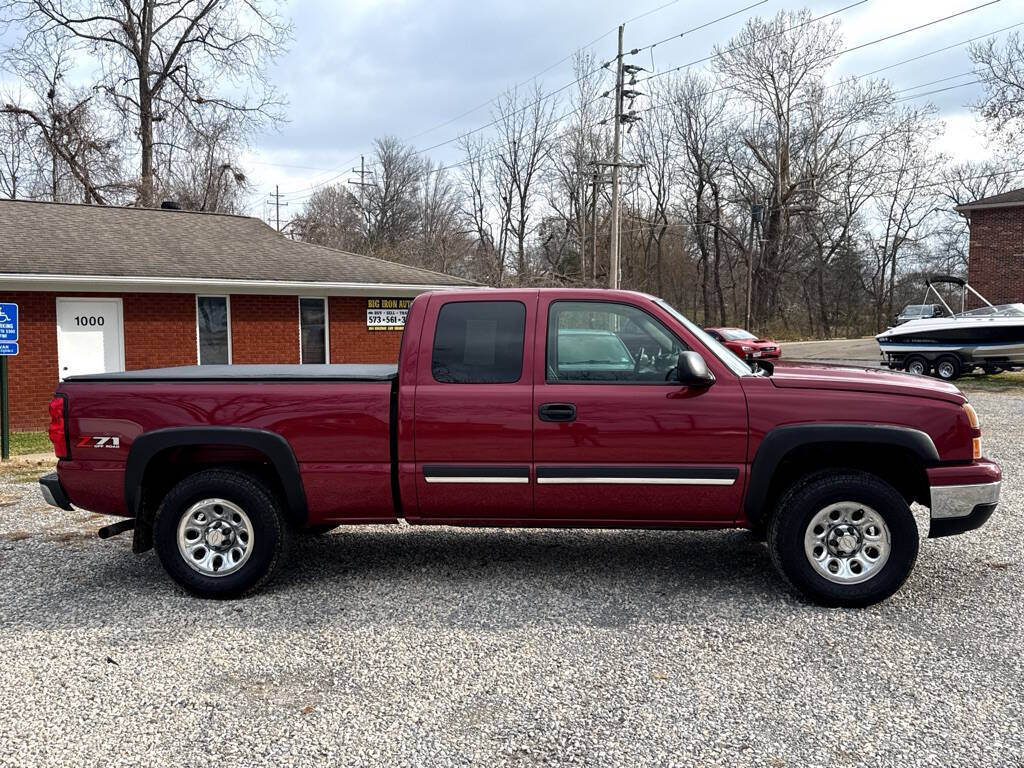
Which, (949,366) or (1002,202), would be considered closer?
(949,366)

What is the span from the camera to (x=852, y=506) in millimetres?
4477

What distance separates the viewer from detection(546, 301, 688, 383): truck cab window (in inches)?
181

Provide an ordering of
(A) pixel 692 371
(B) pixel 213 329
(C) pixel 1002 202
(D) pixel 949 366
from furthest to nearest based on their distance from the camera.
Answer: (C) pixel 1002 202, (D) pixel 949 366, (B) pixel 213 329, (A) pixel 692 371

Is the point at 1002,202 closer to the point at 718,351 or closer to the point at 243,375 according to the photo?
the point at 718,351

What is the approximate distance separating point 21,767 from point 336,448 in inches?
84.1

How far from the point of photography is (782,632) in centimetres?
419

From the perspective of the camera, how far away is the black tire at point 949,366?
1933cm

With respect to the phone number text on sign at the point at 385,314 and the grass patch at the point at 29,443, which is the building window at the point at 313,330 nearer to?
the phone number text on sign at the point at 385,314

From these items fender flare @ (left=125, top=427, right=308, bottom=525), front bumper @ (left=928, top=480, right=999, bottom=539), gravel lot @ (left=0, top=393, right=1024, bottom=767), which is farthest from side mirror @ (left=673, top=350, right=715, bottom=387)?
fender flare @ (left=125, top=427, right=308, bottom=525)

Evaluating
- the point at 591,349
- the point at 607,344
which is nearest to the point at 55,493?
the point at 591,349

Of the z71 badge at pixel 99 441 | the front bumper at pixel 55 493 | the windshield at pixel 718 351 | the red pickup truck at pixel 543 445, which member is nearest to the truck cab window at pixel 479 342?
the red pickup truck at pixel 543 445

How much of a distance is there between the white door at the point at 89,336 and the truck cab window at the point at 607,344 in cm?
1206

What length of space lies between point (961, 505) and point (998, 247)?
28586 millimetres

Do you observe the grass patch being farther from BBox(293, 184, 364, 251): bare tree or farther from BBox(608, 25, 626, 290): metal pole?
BBox(293, 184, 364, 251): bare tree
